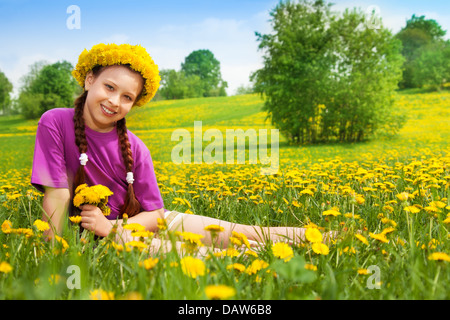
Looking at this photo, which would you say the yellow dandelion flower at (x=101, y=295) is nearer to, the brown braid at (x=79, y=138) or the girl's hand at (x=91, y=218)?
the girl's hand at (x=91, y=218)

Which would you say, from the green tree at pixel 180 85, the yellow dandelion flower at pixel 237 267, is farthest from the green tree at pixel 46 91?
the yellow dandelion flower at pixel 237 267

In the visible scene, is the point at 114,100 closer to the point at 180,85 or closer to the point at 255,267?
the point at 255,267

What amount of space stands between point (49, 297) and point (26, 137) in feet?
24.7

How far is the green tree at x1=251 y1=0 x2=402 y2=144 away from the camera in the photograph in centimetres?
896

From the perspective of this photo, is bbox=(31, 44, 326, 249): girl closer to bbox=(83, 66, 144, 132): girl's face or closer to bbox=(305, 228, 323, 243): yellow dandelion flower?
bbox=(83, 66, 144, 132): girl's face

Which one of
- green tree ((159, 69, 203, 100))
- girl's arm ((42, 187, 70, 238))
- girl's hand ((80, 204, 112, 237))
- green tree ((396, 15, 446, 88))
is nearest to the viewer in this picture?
girl's hand ((80, 204, 112, 237))

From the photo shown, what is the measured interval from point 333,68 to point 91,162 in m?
8.31

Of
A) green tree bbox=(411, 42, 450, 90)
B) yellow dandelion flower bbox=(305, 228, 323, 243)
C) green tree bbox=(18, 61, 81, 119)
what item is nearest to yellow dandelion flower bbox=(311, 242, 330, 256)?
yellow dandelion flower bbox=(305, 228, 323, 243)

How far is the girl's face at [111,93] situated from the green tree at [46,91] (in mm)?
2705

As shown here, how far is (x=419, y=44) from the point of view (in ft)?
45.2

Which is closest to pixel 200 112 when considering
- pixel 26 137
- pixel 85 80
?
pixel 26 137

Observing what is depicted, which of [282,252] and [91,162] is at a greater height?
[91,162]

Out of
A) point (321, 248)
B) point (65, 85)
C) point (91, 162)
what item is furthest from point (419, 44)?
point (321, 248)
